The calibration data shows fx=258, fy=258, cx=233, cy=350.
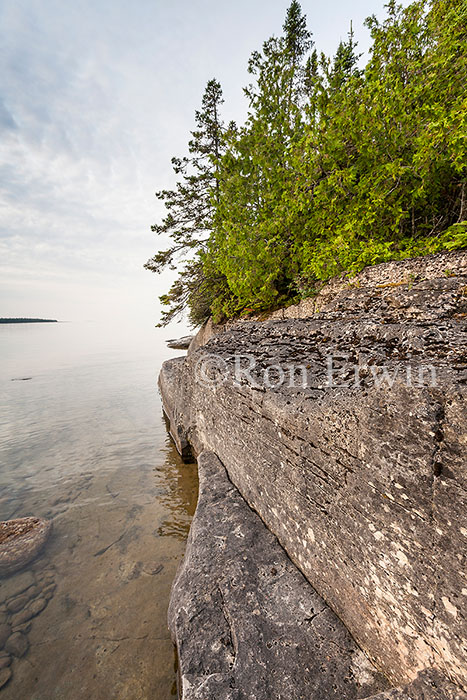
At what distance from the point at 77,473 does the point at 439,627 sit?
8.53m

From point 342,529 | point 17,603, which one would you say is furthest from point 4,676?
point 342,529

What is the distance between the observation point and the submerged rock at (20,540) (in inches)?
180

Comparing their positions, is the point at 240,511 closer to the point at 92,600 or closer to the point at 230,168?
the point at 92,600

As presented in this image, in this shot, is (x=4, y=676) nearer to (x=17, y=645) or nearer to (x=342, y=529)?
(x=17, y=645)

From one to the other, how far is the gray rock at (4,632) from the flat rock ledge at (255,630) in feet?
8.24

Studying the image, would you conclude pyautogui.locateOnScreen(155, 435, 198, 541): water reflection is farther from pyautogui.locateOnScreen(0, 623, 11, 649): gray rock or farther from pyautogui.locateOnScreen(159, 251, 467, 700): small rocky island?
pyautogui.locateOnScreen(0, 623, 11, 649): gray rock

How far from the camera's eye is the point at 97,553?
4801 mm

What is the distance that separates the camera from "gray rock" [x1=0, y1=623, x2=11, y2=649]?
348cm

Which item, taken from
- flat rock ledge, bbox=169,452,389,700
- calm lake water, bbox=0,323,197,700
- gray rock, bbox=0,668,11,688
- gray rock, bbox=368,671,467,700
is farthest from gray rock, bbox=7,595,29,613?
gray rock, bbox=368,671,467,700

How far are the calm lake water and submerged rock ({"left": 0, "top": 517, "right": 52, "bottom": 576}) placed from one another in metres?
0.18

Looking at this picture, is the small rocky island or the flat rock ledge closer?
the small rocky island

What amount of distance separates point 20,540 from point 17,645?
2007 mm

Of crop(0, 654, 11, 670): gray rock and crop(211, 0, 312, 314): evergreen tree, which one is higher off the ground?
crop(211, 0, 312, 314): evergreen tree

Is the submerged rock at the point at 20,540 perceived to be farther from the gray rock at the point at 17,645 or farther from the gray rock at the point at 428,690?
the gray rock at the point at 428,690
